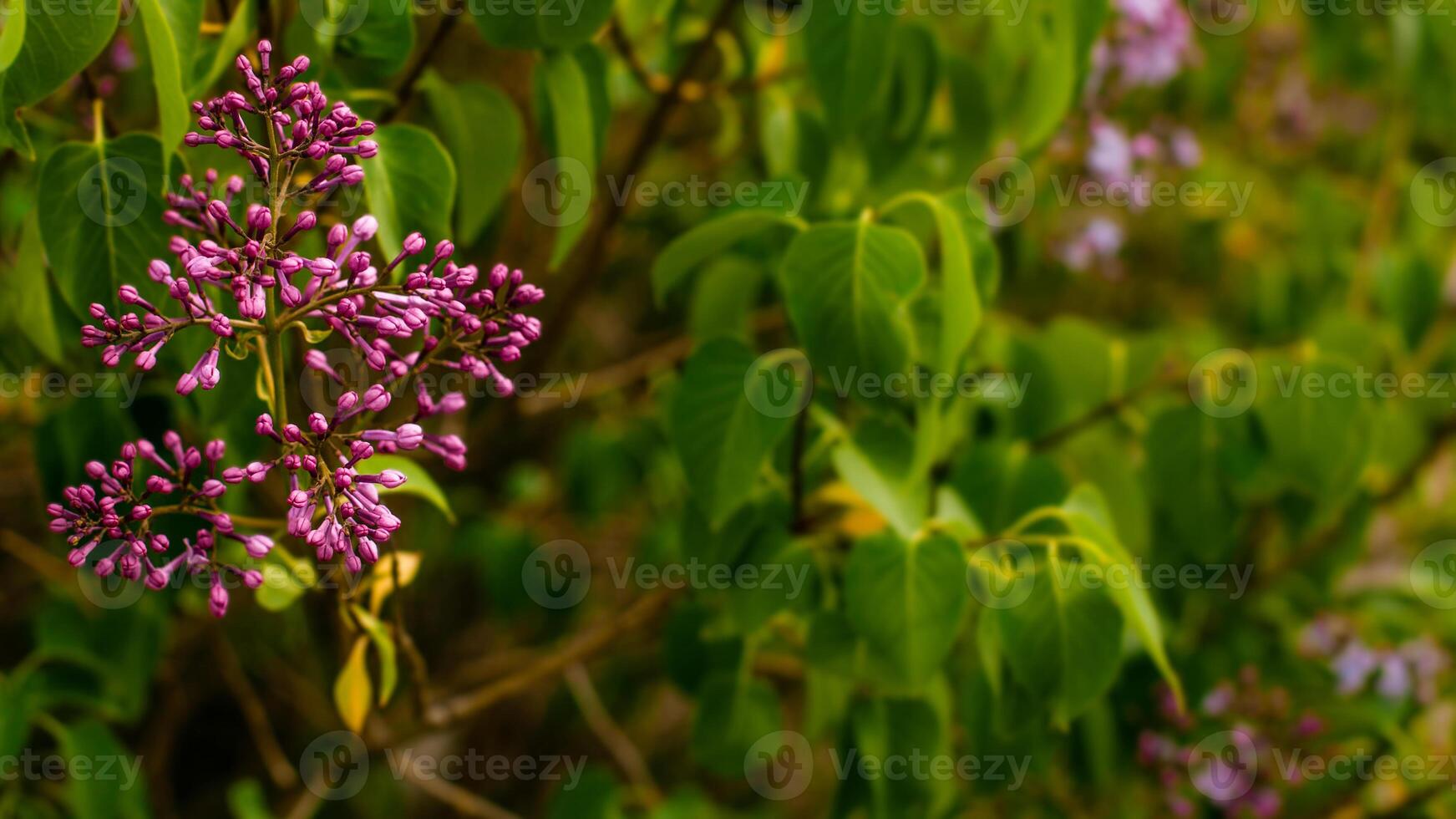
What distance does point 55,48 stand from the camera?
0.56 metres

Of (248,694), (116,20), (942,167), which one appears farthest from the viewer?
(248,694)

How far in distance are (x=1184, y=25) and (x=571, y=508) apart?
1.00 m

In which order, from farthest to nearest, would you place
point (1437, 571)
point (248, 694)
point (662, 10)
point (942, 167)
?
point (1437, 571), point (248, 694), point (942, 167), point (662, 10)

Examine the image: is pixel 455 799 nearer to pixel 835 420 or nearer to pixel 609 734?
pixel 609 734

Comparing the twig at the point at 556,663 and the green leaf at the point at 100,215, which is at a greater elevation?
the green leaf at the point at 100,215

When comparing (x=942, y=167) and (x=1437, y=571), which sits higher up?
(x=942, y=167)

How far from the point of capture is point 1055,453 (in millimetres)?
1120

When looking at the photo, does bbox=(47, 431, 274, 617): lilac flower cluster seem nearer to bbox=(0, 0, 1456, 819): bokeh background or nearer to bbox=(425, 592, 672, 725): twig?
bbox=(0, 0, 1456, 819): bokeh background

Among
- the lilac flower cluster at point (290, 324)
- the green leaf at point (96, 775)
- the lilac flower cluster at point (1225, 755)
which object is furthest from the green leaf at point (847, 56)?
the green leaf at point (96, 775)

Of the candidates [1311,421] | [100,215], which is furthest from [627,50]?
[1311,421]

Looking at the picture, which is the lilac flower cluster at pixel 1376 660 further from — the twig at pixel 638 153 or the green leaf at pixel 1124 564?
the twig at pixel 638 153

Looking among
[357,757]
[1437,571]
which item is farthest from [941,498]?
[1437,571]

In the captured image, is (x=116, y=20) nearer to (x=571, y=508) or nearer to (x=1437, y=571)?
(x=571, y=508)

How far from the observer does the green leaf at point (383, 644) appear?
689 mm
